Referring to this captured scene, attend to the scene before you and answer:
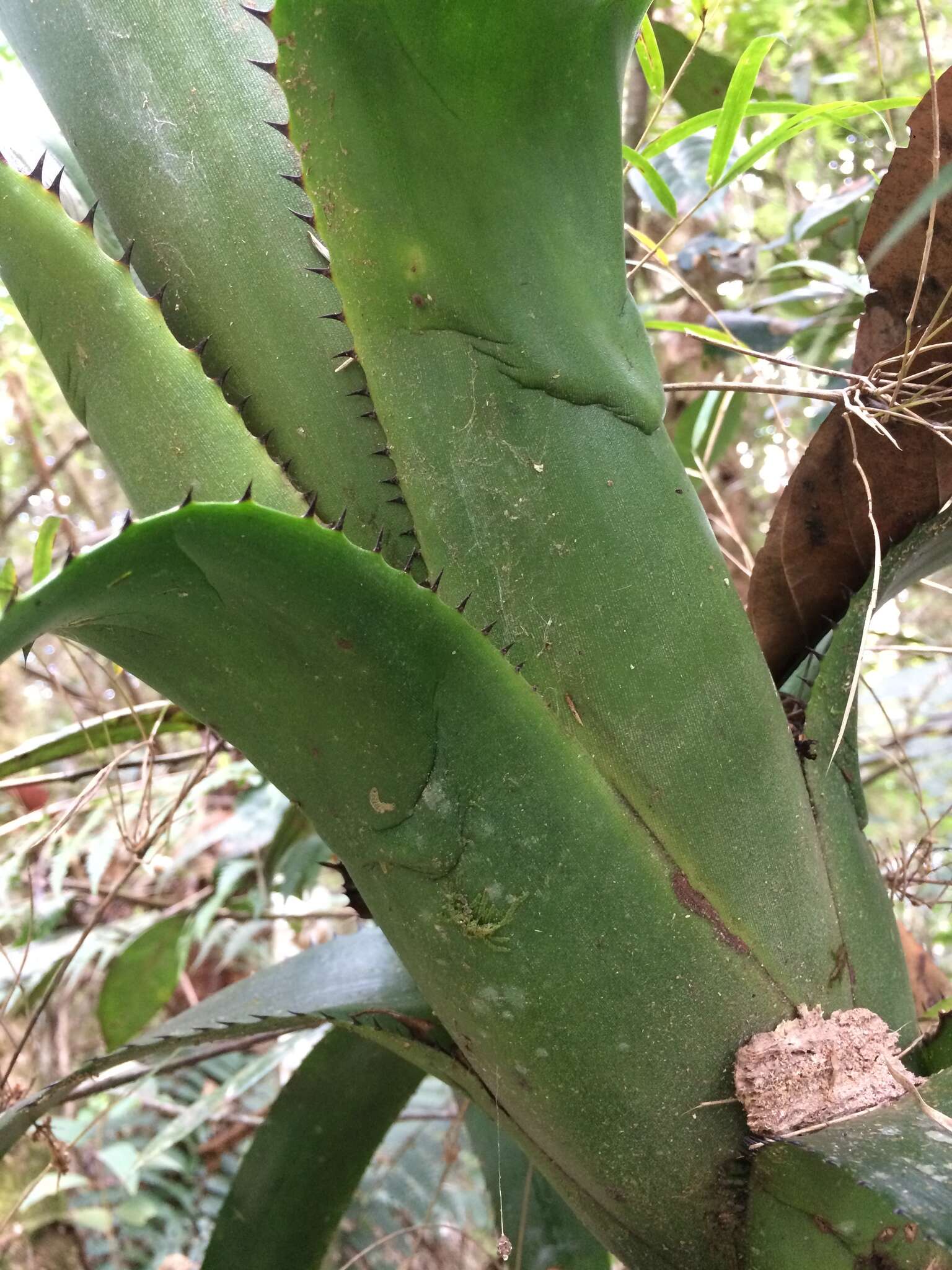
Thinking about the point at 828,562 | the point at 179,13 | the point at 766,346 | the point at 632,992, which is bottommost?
the point at 632,992

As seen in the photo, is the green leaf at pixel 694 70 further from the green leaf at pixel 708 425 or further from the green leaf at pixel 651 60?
the green leaf at pixel 651 60

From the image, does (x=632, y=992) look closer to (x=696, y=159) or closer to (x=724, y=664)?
(x=724, y=664)

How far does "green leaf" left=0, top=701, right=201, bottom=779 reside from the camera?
88cm

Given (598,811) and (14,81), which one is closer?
(598,811)

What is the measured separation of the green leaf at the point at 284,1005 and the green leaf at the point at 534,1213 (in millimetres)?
123

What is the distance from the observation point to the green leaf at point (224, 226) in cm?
47

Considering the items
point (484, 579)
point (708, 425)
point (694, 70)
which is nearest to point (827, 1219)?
point (484, 579)

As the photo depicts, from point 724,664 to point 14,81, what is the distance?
0.92 metres

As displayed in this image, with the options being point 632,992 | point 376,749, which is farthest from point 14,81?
point 632,992

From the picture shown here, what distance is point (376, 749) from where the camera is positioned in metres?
0.42

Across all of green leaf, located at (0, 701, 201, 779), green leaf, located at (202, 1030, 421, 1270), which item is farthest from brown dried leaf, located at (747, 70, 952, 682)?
green leaf, located at (0, 701, 201, 779)

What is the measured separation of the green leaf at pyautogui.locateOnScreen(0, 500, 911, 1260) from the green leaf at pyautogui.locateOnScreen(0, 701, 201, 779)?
460 mm

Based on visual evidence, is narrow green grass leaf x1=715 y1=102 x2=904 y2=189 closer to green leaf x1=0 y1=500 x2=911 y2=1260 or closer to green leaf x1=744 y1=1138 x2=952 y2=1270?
green leaf x1=0 y1=500 x2=911 y2=1260

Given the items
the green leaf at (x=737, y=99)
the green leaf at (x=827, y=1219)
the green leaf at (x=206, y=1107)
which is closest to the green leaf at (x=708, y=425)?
the green leaf at (x=737, y=99)
